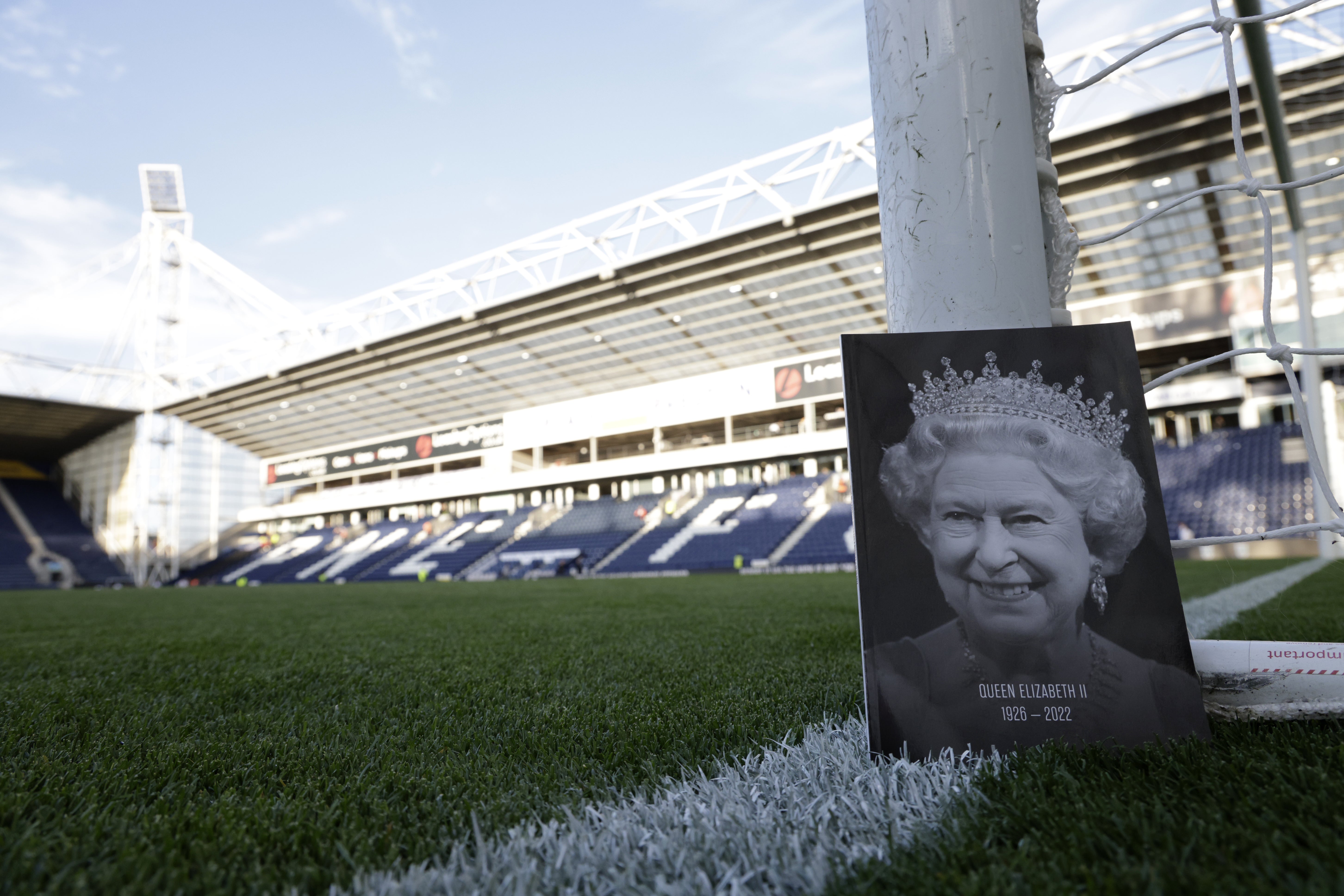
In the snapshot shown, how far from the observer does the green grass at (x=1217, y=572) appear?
5.12 metres

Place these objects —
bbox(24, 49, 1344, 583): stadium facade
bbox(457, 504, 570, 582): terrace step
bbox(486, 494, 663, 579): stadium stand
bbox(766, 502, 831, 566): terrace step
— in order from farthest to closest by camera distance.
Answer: bbox(457, 504, 570, 582): terrace step < bbox(486, 494, 663, 579): stadium stand < bbox(766, 502, 831, 566): terrace step < bbox(24, 49, 1344, 583): stadium facade

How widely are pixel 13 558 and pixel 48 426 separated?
5402mm

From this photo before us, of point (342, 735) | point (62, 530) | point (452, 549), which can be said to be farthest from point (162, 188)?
point (342, 735)

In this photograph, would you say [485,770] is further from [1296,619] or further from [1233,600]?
[1233,600]

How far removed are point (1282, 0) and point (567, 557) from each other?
60.0 ft

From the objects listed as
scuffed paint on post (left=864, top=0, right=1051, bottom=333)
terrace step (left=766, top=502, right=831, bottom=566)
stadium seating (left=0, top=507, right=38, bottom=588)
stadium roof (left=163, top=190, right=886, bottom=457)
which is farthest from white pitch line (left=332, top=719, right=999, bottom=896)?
stadium seating (left=0, top=507, right=38, bottom=588)

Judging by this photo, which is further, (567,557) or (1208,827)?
(567,557)

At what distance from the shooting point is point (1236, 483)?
49.7 ft

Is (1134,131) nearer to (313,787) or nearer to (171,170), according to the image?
(313,787)

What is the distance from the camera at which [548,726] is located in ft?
4.53

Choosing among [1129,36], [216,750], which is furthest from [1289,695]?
[1129,36]

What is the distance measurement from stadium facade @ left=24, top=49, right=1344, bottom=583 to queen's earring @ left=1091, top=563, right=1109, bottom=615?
9991mm

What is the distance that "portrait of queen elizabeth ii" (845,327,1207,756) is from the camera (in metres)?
0.99

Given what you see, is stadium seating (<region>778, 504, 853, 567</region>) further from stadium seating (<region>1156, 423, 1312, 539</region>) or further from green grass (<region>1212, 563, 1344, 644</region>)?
green grass (<region>1212, 563, 1344, 644</region>)
